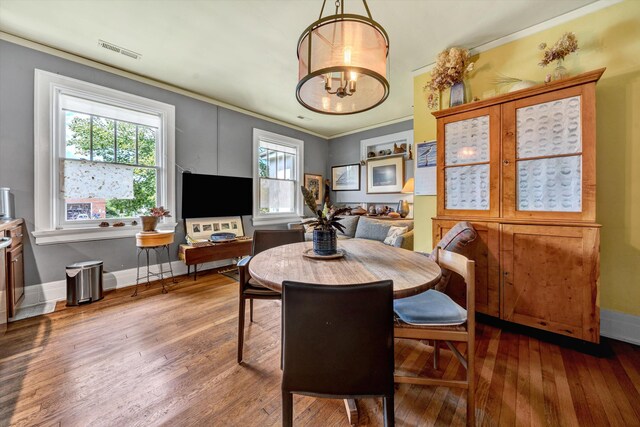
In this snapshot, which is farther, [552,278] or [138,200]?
[138,200]

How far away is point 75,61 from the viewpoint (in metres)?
2.77

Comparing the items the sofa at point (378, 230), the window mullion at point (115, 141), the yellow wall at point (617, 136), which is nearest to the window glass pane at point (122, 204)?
the window mullion at point (115, 141)

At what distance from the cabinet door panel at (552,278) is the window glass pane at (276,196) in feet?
12.4

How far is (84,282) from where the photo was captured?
2.64m

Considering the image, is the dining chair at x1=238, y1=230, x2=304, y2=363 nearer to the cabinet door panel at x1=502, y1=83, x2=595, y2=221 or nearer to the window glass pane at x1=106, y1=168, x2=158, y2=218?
the cabinet door panel at x1=502, y1=83, x2=595, y2=221

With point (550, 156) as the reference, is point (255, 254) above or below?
below

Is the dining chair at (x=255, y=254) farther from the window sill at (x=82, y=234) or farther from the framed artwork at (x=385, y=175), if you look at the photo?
the framed artwork at (x=385, y=175)

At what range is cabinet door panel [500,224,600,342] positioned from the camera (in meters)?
1.75

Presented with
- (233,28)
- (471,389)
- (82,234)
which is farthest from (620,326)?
(82,234)

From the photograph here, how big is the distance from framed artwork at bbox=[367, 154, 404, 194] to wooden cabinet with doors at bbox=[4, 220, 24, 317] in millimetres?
4840

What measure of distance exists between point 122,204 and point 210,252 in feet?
4.16

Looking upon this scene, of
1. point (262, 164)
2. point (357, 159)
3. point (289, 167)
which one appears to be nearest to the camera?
point (262, 164)

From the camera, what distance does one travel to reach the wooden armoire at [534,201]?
1.78 metres

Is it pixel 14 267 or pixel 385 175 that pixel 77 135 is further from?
pixel 385 175
